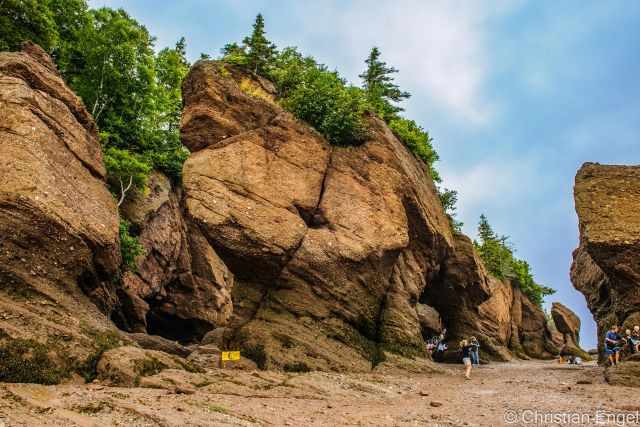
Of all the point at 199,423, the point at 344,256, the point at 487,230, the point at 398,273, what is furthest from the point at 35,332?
the point at 487,230

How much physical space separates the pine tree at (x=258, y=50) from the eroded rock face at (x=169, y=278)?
12.0 metres

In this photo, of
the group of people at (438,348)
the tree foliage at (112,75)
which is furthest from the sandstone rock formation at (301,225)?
the group of people at (438,348)

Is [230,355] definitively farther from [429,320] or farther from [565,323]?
[565,323]

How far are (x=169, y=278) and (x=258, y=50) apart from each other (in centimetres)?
1816

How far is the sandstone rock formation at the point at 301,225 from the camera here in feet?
50.9

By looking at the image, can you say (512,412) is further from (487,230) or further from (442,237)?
(487,230)

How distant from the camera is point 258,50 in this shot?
85.2 feet

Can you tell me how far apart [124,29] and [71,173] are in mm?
18213

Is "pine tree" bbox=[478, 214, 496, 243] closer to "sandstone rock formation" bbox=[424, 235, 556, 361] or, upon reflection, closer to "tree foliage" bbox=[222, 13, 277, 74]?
"sandstone rock formation" bbox=[424, 235, 556, 361]

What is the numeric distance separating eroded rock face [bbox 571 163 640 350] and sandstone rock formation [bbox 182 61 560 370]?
720 cm

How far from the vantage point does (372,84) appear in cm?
3256

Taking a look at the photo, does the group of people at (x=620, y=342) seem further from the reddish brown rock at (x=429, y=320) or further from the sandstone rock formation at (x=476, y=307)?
the reddish brown rock at (x=429, y=320)

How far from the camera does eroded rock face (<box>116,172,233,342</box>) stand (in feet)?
91.4

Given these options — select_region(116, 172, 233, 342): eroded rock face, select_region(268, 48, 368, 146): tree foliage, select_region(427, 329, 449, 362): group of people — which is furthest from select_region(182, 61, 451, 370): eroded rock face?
select_region(427, 329, 449, 362): group of people
